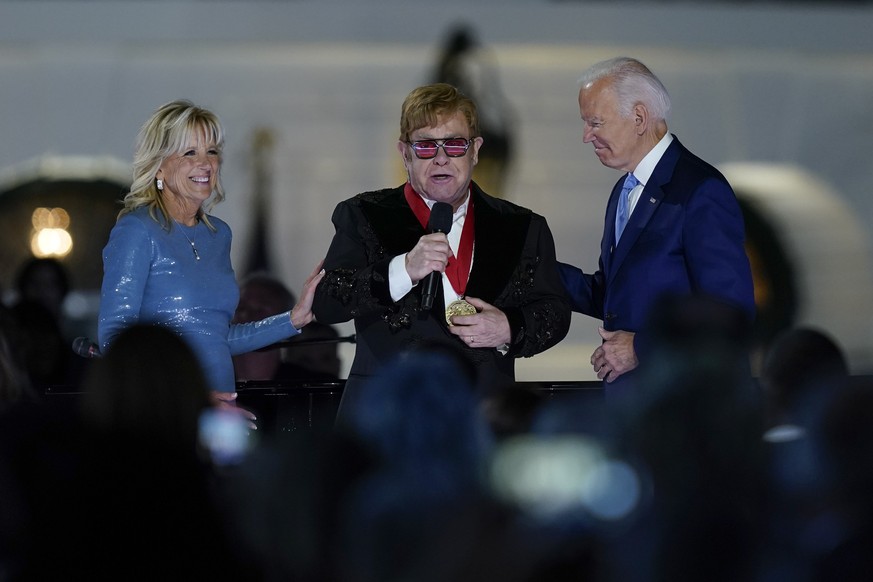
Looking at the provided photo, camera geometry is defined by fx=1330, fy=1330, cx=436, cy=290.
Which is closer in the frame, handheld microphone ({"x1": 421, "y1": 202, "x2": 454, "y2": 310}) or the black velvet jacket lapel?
handheld microphone ({"x1": 421, "y1": 202, "x2": 454, "y2": 310})

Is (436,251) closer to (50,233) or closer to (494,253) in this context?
(494,253)

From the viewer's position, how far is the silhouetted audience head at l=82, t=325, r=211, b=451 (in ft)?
5.39

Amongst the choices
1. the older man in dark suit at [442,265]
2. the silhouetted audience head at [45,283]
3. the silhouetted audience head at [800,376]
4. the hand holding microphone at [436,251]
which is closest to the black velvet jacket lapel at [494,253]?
the older man in dark suit at [442,265]

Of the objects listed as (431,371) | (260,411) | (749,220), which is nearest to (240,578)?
(431,371)

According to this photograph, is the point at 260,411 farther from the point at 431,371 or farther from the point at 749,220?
the point at 749,220

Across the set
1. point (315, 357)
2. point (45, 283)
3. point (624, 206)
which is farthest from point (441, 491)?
point (45, 283)

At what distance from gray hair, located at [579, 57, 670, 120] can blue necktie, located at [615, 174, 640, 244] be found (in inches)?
6.1

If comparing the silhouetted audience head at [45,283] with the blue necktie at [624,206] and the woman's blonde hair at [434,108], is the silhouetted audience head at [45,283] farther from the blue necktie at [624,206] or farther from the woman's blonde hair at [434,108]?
the blue necktie at [624,206]

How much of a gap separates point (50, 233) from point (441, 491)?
12.2 ft

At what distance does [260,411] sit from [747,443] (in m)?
2.03

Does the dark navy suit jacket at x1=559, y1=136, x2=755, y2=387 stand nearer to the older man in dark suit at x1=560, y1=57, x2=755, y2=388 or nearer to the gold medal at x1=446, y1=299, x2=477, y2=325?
the older man in dark suit at x1=560, y1=57, x2=755, y2=388

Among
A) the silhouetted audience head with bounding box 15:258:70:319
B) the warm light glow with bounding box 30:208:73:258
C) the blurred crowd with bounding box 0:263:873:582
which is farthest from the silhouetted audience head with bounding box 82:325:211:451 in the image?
the warm light glow with bounding box 30:208:73:258

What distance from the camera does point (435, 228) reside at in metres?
2.69

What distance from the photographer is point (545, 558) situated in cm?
159
